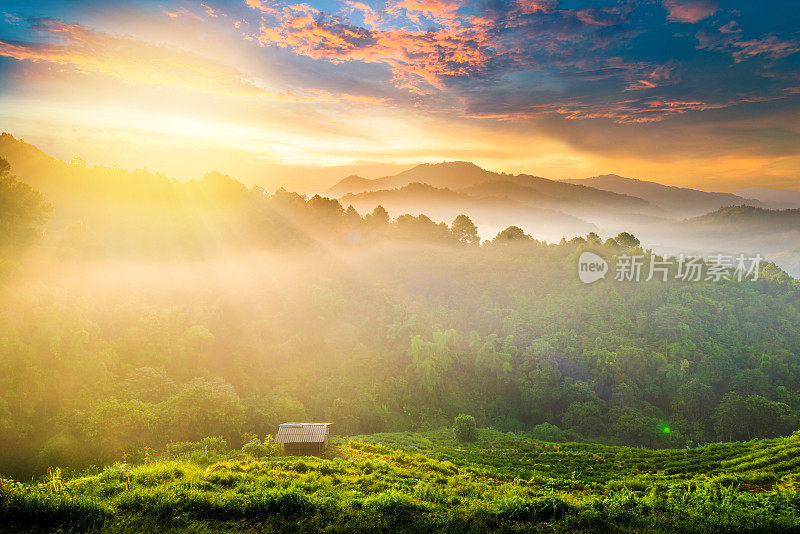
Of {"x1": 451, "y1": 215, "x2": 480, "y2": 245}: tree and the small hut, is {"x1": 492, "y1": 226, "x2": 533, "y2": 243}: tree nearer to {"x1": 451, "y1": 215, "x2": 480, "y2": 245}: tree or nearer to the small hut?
{"x1": 451, "y1": 215, "x2": 480, "y2": 245}: tree

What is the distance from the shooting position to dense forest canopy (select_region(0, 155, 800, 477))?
93.0 ft

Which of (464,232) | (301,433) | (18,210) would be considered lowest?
(301,433)

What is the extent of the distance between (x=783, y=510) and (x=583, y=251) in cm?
8537

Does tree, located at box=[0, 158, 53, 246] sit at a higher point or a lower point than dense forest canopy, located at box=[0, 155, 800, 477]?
higher

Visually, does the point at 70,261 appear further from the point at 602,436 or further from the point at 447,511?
the point at 602,436

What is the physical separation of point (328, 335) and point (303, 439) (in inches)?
1137

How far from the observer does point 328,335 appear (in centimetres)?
5497

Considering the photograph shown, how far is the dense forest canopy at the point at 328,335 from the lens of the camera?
28.3 meters

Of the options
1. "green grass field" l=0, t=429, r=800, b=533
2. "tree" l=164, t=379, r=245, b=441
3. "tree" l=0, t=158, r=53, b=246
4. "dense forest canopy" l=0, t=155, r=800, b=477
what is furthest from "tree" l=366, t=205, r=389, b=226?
"green grass field" l=0, t=429, r=800, b=533

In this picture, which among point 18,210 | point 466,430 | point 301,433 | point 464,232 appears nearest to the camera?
point 301,433

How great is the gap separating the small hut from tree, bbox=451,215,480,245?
81.6 m

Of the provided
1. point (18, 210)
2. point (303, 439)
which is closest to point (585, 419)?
point (303, 439)

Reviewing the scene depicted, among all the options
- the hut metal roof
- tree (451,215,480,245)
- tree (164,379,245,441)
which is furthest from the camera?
tree (451,215,480,245)

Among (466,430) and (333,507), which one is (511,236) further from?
(333,507)
